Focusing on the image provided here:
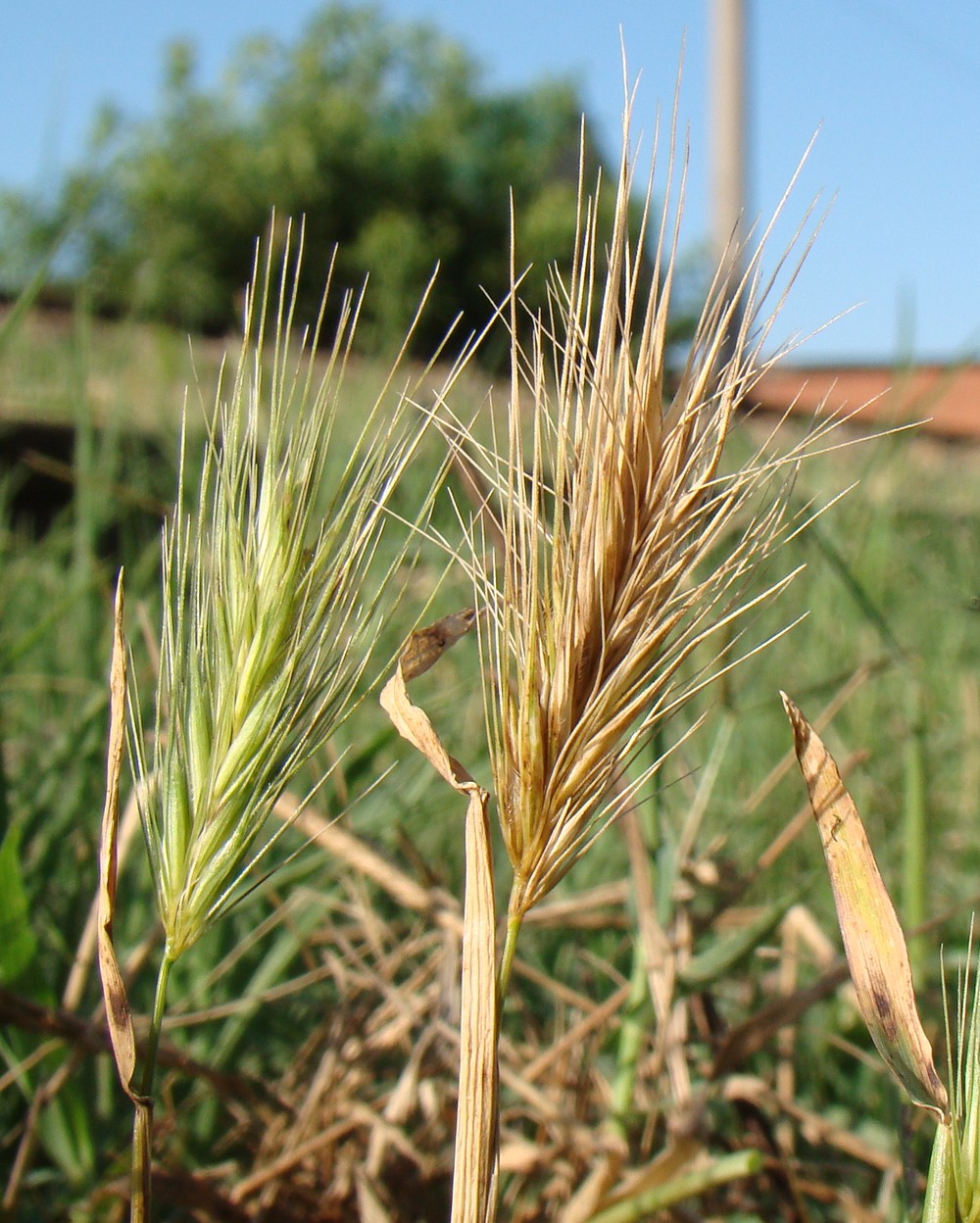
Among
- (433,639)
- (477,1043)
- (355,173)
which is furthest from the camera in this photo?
(355,173)

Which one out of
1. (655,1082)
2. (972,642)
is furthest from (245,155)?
(655,1082)

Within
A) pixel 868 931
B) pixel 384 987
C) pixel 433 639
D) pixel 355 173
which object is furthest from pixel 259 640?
pixel 355 173

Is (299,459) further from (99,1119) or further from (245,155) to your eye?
(245,155)

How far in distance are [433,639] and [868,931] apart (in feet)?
0.57

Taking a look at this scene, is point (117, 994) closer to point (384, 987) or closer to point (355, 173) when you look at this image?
point (384, 987)

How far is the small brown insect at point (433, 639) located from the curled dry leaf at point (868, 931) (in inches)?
4.6

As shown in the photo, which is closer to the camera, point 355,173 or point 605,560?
point 605,560

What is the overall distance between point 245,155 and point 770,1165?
54.7 feet

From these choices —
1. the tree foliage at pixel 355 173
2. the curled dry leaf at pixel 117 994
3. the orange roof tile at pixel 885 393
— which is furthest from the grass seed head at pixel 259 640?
the tree foliage at pixel 355 173

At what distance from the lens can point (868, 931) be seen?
0.39m

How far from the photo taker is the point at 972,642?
6.36 feet

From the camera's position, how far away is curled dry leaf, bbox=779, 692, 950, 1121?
38 cm

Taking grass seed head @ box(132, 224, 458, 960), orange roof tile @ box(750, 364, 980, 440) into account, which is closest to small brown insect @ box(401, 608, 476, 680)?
grass seed head @ box(132, 224, 458, 960)

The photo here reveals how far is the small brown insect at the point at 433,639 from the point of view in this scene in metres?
0.44
